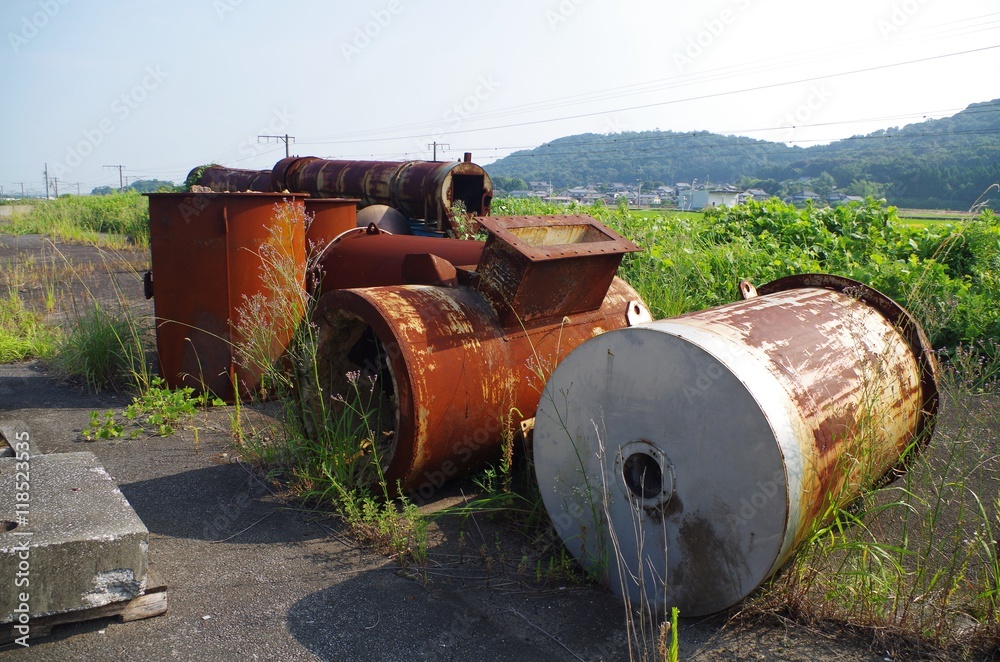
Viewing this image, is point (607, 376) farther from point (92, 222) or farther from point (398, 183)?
point (92, 222)

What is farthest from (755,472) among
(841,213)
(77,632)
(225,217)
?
(841,213)

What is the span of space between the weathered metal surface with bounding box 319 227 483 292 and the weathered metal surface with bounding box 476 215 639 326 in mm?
698

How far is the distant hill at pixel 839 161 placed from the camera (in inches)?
889

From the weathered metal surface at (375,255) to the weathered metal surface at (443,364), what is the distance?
0.86m

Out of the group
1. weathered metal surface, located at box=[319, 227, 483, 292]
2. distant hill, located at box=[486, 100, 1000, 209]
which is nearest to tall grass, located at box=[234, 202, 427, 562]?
weathered metal surface, located at box=[319, 227, 483, 292]

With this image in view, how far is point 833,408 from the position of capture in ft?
8.90

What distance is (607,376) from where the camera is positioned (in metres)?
2.79

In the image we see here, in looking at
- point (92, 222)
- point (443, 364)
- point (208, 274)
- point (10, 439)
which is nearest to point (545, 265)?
point (443, 364)

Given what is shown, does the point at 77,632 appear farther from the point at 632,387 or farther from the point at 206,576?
the point at 632,387

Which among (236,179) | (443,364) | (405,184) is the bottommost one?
(443,364)

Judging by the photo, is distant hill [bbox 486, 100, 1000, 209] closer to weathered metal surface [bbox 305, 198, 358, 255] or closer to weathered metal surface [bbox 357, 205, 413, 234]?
weathered metal surface [bbox 305, 198, 358, 255]

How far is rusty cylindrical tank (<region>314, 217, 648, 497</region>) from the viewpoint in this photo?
11.1 feet

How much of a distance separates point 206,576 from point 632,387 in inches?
74.8

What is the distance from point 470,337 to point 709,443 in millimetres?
1462
